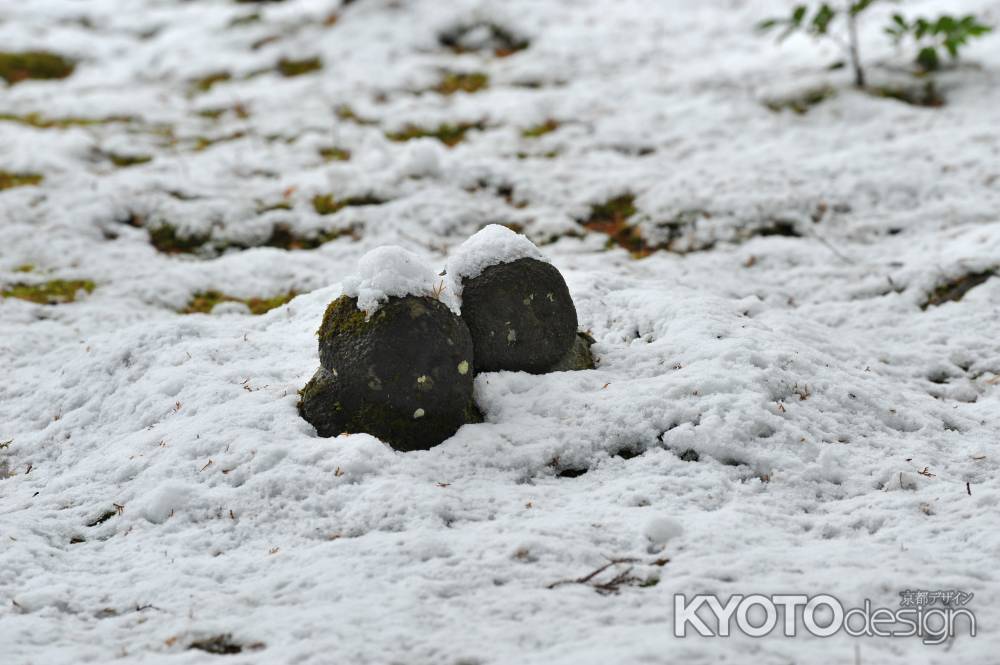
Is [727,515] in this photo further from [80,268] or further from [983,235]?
[80,268]

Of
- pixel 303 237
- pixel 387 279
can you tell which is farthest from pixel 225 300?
pixel 387 279

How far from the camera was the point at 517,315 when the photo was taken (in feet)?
16.2

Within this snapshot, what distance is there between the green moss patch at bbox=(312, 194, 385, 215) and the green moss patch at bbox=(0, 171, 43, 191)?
154 inches

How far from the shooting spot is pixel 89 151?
11156 millimetres

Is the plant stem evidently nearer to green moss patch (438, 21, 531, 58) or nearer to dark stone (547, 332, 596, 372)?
green moss patch (438, 21, 531, 58)

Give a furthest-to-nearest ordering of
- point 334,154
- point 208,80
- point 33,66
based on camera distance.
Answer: point 33,66
point 208,80
point 334,154

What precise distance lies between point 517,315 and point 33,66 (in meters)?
16.5

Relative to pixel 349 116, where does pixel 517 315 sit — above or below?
below

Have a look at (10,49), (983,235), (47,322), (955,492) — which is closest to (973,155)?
(983,235)

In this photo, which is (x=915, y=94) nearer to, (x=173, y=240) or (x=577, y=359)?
(x=577, y=359)

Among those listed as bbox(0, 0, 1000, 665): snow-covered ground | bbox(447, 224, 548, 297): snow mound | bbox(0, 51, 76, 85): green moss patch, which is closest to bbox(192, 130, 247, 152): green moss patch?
bbox(0, 0, 1000, 665): snow-covered ground

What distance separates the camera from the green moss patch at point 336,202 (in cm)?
935

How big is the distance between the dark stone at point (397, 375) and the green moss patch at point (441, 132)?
24.3 ft

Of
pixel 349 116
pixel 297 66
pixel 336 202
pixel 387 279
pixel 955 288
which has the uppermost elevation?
pixel 297 66
